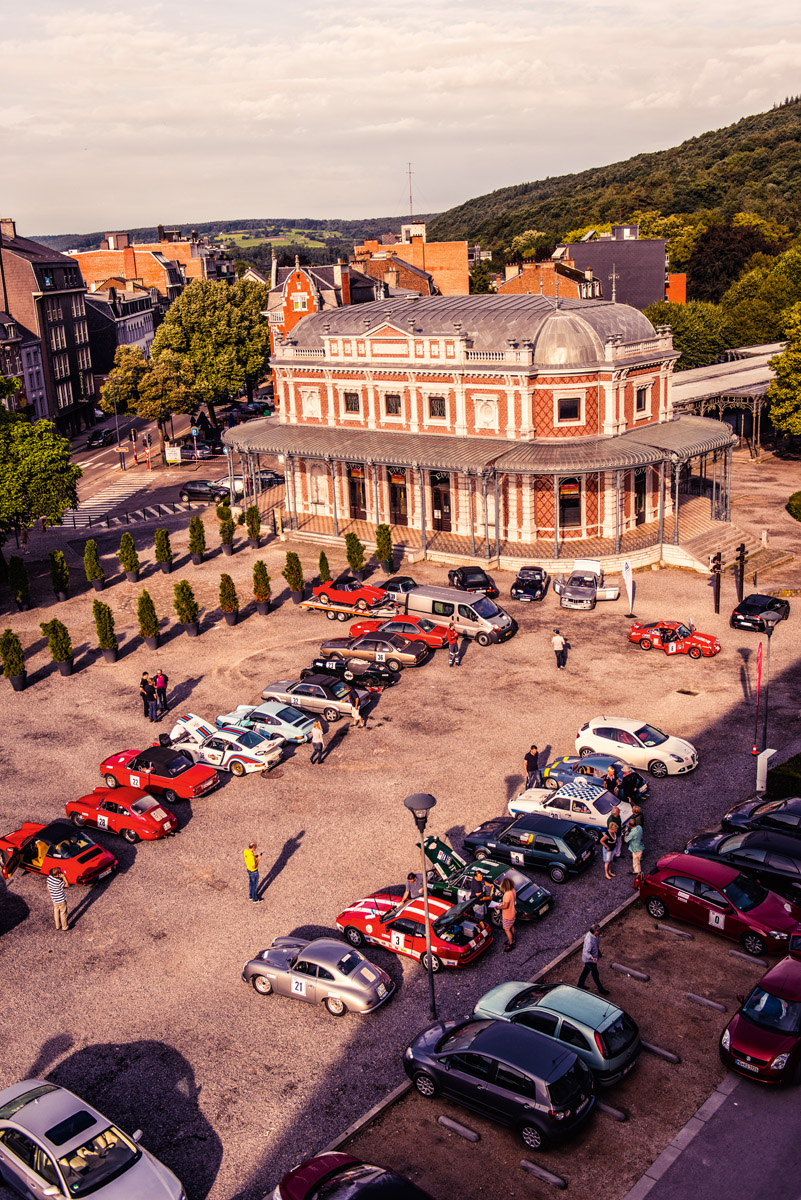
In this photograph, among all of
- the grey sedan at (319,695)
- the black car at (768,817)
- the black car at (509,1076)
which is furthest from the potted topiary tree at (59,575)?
the black car at (509,1076)

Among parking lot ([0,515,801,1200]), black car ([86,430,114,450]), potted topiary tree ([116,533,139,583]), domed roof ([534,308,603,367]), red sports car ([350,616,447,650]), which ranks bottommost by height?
parking lot ([0,515,801,1200])

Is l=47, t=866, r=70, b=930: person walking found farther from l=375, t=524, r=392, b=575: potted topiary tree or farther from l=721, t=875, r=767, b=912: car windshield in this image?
l=375, t=524, r=392, b=575: potted topiary tree

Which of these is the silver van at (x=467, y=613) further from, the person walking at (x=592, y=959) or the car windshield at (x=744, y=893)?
the person walking at (x=592, y=959)

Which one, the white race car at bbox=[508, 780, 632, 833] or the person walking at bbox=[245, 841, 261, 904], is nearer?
the person walking at bbox=[245, 841, 261, 904]

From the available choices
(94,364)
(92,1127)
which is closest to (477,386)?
(92,1127)

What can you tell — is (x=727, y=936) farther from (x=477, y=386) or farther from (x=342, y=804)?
(x=477, y=386)

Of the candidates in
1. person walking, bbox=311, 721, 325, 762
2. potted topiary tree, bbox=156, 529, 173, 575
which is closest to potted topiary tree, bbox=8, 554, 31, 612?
potted topiary tree, bbox=156, 529, 173, 575
